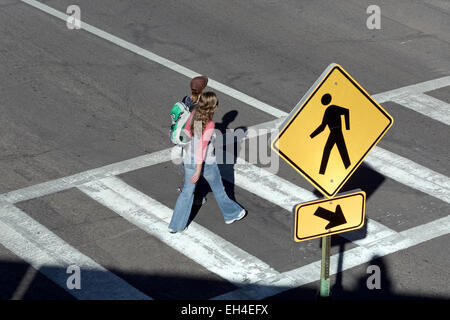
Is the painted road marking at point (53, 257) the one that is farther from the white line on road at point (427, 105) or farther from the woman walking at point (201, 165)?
the white line on road at point (427, 105)

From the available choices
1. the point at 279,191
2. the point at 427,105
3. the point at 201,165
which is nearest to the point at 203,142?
the point at 201,165

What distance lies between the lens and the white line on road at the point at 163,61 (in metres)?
14.2

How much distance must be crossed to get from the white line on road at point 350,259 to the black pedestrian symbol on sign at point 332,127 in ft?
7.88

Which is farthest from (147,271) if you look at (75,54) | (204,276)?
(75,54)

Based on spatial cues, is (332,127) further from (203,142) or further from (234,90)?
(234,90)

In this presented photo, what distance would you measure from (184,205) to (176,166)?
180cm

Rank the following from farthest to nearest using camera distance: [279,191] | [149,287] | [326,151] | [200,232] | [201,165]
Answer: [279,191] < [200,232] < [201,165] < [149,287] < [326,151]

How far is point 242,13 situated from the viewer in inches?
713

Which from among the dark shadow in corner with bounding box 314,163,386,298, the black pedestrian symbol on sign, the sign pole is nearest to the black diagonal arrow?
the sign pole

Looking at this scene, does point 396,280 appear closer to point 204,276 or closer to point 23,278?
point 204,276

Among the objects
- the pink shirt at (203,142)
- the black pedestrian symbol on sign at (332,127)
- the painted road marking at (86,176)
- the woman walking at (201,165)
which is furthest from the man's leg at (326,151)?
the painted road marking at (86,176)

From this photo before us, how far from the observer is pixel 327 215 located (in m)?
7.49
